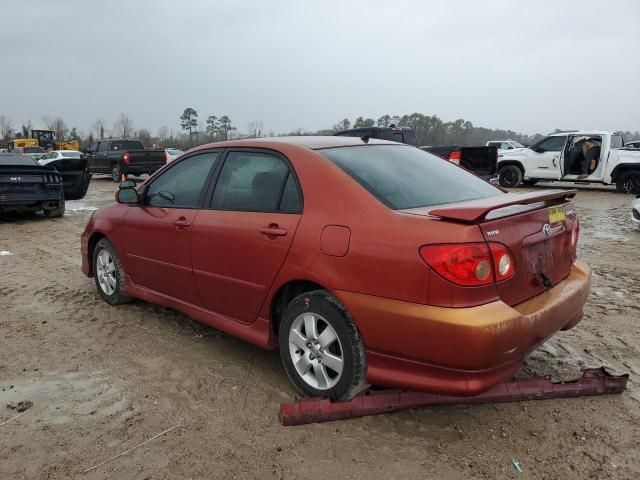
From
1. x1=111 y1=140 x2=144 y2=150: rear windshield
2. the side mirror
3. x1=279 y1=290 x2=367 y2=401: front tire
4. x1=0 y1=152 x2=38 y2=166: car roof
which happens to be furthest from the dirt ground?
x1=111 y1=140 x2=144 y2=150: rear windshield

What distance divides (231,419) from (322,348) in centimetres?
64

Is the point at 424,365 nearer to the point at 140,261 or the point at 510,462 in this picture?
the point at 510,462

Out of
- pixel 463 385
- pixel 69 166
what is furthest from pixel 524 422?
pixel 69 166

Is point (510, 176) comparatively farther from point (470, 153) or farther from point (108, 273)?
point (108, 273)

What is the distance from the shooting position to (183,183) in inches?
155

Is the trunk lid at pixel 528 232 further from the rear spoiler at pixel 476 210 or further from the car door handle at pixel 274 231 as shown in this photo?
the car door handle at pixel 274 231

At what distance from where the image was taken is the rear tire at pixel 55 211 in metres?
10.6

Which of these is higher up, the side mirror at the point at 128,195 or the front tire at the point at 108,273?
the side mirror at the point at 128,195

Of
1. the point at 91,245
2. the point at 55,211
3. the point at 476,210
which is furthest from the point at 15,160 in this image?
the point at 476,210

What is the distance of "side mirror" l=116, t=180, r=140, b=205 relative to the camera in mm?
4203

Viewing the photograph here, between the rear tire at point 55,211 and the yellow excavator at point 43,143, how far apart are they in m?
37.9

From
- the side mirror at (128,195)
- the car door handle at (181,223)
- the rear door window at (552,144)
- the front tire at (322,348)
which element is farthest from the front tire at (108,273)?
the rear door window at (552,144)

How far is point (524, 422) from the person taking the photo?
2.80 m

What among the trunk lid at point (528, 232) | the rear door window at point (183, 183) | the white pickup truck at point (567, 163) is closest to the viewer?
the trunk lid at point (528, 232)
